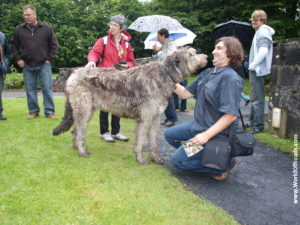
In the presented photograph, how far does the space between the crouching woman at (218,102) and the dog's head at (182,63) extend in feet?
1.00

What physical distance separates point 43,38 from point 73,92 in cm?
350

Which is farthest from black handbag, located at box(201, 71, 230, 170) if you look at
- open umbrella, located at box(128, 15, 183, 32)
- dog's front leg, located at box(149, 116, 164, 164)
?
open umbrella, located at box(128, 15, 183, 32)

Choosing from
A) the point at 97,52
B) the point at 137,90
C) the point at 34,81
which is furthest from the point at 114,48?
the point at 34,81

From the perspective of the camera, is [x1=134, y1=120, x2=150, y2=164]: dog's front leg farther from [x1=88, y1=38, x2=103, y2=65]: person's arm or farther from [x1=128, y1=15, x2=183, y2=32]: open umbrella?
[x1=128, y1=15, x2=183, y2=32]: open umbrella

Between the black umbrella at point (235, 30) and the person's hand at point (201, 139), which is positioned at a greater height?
the black umbrella at point (235, 30)

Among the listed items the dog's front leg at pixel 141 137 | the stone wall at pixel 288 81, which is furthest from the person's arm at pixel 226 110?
the stone wall at pixel 288 81

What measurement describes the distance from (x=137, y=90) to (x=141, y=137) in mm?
807

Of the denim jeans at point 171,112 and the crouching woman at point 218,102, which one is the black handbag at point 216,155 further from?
the denim jeans at point 171,112

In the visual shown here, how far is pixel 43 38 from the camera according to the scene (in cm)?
795

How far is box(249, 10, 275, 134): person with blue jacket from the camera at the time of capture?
23.0 feet

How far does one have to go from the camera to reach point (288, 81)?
682 centimetres

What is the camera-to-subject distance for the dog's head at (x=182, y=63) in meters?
4.97

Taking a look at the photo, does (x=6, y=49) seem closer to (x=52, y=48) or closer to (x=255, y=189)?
(x=52, y=48)

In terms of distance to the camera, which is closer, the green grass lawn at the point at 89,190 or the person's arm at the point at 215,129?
the green grass lawn at the point at 89,190
